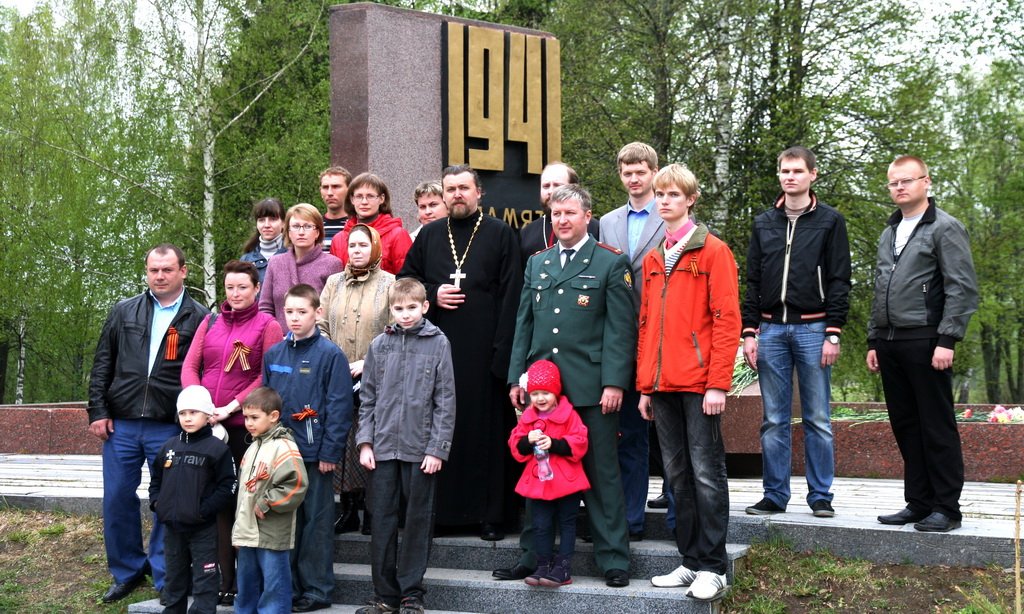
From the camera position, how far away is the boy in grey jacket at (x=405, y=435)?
4984mm

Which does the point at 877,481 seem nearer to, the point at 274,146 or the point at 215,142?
the point at 274,146

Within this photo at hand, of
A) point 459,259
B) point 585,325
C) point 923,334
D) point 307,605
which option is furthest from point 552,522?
point 923,334

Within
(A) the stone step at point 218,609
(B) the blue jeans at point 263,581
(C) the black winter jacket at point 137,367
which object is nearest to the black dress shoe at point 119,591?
(A) the stone step at point 218,609

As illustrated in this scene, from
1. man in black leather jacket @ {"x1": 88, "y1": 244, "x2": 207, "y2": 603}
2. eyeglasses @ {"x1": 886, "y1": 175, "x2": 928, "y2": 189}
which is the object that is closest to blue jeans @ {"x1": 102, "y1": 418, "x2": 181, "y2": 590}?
man in black leather jacket @ {"x1": 88, "y1": 244, "x2": 207, "y2": 603}

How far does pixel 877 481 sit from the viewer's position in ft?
25.6

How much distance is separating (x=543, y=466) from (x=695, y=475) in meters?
0.73

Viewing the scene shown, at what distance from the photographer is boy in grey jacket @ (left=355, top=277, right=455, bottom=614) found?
4.98 metres

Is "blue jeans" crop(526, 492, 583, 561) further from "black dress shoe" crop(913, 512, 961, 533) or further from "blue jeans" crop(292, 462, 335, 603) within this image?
"black dress shoe" crop(913, 512, 961, 533)

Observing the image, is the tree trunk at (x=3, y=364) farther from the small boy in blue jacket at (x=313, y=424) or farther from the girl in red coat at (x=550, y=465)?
the girl in red coat at (x=550, y=465)

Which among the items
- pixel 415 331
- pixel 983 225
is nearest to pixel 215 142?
pixel 415 331

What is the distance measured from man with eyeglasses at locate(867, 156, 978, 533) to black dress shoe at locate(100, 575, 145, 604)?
422cm

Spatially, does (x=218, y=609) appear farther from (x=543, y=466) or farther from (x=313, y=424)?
(x=543, y=466)

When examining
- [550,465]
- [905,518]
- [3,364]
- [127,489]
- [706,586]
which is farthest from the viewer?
[3,364]

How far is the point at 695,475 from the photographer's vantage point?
4754mm
